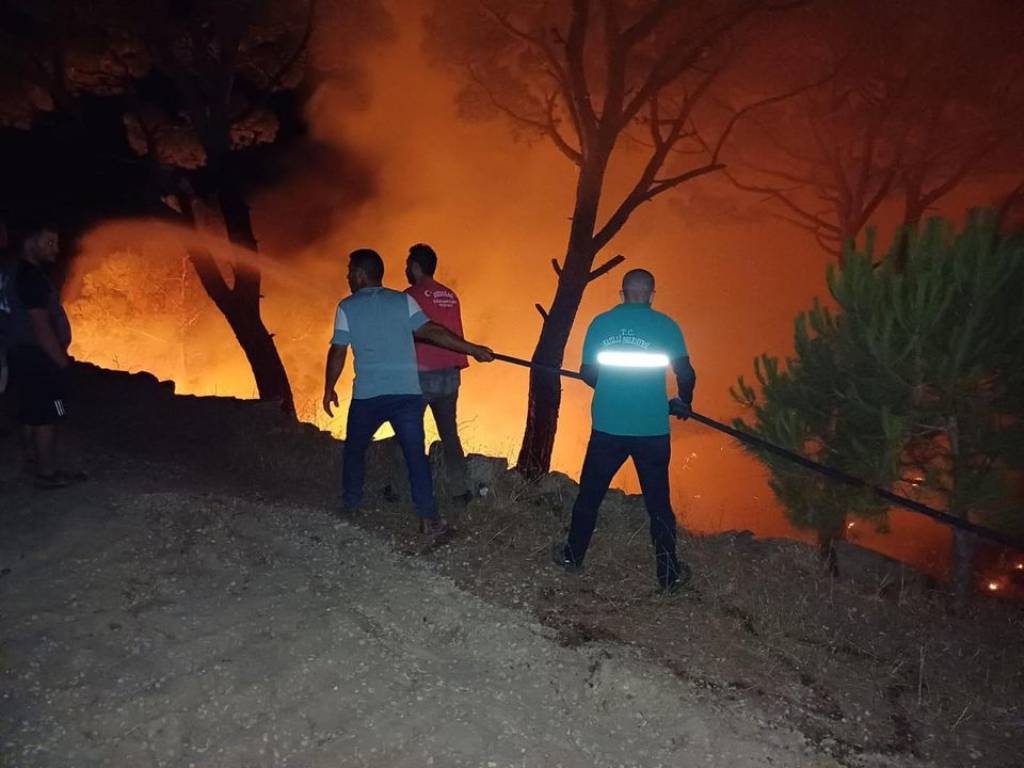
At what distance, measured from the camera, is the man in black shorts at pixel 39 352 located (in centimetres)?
541

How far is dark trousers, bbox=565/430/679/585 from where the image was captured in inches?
181

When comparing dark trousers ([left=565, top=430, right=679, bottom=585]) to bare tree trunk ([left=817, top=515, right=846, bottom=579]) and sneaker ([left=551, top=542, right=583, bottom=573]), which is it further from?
bare tree trunk ([left=817, top=515, right=846, bottom=579])

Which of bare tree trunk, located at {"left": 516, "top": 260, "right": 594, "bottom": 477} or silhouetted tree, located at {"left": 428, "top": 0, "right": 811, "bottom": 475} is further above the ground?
silhouetted tree, located at {"left": 428, "top": 0, "right": 811, "bottom": 475}

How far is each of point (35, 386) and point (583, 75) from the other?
21.1 feet

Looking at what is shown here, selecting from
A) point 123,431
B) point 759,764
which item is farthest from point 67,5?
point 759,764

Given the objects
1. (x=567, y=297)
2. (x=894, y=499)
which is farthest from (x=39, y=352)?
(x=894, y=499)

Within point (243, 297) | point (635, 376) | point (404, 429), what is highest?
point (243, 297)

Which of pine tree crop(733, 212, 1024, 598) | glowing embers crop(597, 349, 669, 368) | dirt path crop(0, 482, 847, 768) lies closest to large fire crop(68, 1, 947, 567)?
pine tree crop(733, 212, 1024, 598)

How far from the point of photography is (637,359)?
4.55m

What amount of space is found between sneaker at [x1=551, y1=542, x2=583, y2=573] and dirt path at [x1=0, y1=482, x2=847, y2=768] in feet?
2.34

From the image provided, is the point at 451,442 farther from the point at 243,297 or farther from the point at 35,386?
the point at 243,297

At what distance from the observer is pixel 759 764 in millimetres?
3264

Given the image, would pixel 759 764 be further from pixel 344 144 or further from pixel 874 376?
pixel 344 144

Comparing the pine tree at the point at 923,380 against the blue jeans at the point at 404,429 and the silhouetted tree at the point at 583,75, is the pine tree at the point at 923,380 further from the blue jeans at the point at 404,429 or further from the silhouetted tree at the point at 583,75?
the silhouetted tree at the point at 583,75
